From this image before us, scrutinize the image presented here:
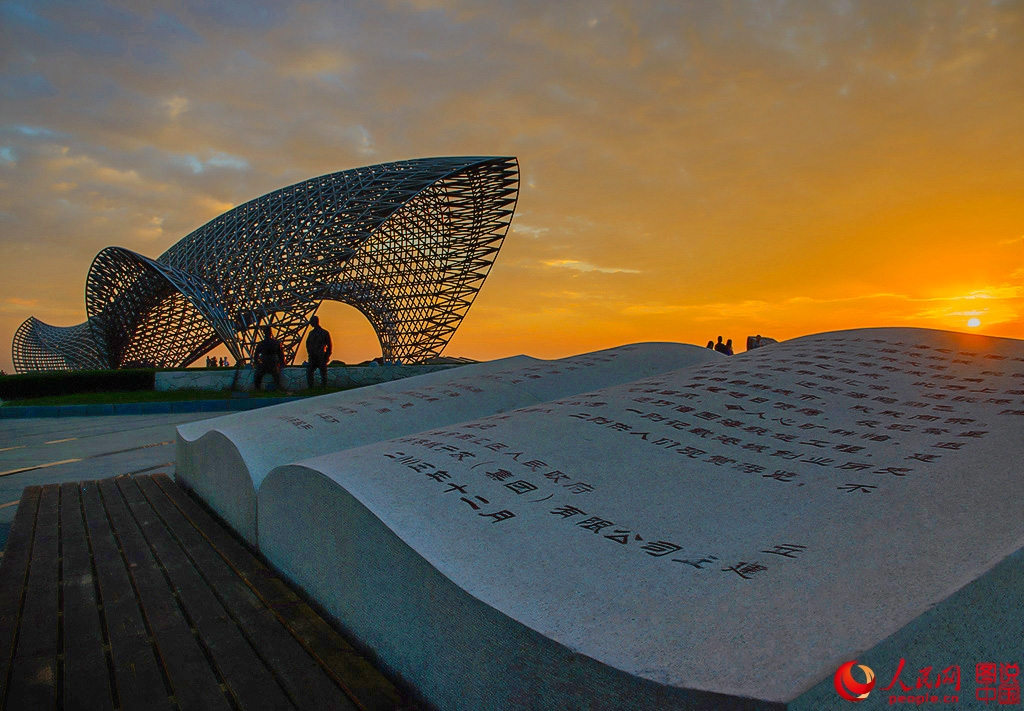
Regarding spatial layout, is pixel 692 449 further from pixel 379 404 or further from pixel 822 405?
pixel 379 404

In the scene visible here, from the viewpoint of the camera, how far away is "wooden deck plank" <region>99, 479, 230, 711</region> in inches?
82.8

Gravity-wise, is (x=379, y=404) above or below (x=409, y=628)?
above

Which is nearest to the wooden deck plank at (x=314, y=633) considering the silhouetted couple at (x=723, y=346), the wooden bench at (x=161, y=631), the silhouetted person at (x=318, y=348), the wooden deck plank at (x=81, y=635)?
the wooden bench at (x=161, y=631)

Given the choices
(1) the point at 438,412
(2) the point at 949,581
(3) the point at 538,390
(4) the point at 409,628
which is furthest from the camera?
(3) the point at 538,390

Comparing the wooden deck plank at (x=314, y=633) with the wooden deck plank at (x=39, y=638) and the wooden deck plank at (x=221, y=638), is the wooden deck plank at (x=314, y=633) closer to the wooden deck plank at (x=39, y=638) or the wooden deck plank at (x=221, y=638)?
the wooden deck plank at (x=221, y=638)

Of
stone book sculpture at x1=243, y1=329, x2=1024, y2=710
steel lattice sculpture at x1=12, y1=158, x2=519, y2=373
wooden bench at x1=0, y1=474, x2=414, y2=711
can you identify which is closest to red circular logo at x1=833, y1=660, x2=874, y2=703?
stone book sculpture at x1=243, y1=329, x2=1024, y2=710

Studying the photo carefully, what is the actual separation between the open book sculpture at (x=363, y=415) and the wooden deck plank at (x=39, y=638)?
0.99 meters

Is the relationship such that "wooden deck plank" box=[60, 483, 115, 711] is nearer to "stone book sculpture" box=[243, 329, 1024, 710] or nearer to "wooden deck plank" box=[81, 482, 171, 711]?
"wooden deck plank" box=[81, 482, 171, 711]

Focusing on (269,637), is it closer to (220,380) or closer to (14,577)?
(14,577)

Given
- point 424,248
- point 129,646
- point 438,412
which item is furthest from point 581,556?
point 424,248

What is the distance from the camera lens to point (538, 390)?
239 inches

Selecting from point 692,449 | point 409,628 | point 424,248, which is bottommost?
point 409,628

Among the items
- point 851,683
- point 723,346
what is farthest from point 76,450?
point 723,346

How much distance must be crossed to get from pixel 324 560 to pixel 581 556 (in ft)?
4.25
